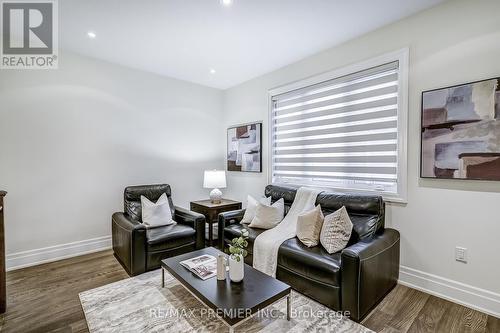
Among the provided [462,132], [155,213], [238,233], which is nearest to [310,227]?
[238,233]

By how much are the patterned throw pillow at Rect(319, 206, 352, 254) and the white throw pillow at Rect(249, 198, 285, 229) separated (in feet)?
2.45

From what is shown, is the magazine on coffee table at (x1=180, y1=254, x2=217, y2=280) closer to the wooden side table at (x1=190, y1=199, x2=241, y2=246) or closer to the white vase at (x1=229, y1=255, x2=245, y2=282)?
the white vase at (x1=229, y1=255, x2=245, y2=282)

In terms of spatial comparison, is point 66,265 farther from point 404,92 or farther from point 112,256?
point 404,92

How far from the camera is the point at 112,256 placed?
3.35 meters

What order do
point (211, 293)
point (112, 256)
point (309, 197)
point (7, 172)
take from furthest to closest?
Result: point (112, 256) → point (309, 197) → point (7, 172) → point (211, 293)

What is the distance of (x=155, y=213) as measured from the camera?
10.8ft

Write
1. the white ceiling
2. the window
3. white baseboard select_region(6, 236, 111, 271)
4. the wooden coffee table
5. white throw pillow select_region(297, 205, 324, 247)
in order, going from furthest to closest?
white baseboard select_region(6, 236, 111, 271) < the window < white throw pillow select_region(297, 205, 324, 247) < the white ceiling < the wooden coffee table

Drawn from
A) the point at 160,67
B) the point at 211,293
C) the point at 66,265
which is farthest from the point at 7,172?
the point at 211,293

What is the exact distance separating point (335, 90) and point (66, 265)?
13.1 ft

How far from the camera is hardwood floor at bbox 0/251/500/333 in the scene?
6.41 feet

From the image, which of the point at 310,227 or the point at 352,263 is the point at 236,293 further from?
the point at 310,227

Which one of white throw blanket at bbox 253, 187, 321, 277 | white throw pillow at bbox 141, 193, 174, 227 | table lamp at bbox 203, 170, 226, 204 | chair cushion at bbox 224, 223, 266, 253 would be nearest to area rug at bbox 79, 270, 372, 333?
white throw blanket at bbox 253, 187, 321, 277

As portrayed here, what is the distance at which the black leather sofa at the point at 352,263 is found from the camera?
1.97 m

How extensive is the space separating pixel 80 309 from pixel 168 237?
101cm
